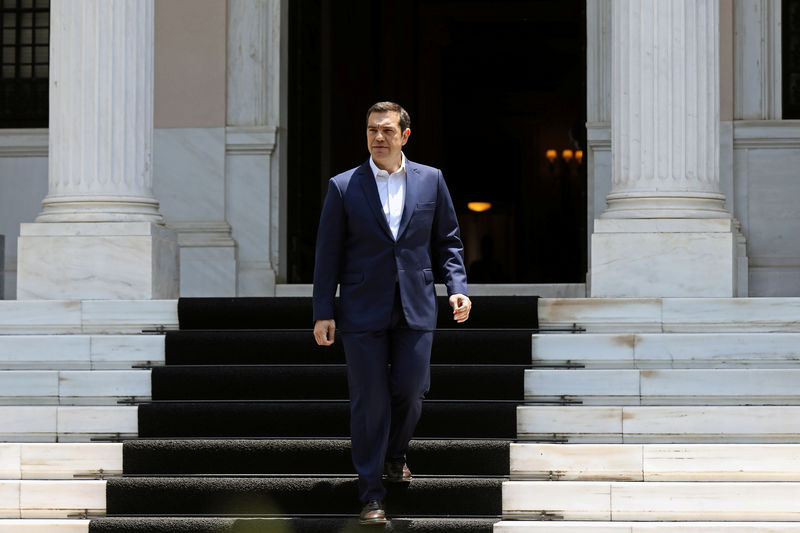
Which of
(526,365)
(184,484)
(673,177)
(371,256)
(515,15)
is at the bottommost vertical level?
(184,484)

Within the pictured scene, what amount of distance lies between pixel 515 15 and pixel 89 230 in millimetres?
13900

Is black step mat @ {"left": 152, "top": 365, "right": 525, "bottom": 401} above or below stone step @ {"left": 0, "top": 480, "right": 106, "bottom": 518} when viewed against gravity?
above

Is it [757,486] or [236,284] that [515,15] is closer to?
[236,284]

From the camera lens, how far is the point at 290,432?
9.08m

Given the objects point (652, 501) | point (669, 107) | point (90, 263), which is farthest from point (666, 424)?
point (90, 263)

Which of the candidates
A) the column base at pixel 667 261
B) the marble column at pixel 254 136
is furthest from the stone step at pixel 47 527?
the marble column at pixel 254 136

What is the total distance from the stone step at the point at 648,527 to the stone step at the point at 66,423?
8.84 feet

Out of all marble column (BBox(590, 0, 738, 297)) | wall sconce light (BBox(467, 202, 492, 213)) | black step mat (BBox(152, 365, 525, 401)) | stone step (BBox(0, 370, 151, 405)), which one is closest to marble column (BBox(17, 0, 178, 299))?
stone step (BBox(0, 370, 151, 405))

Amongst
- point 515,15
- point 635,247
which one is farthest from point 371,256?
point 515,15

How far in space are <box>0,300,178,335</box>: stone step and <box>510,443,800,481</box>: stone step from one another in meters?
3.29

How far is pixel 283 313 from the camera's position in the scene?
1038cm

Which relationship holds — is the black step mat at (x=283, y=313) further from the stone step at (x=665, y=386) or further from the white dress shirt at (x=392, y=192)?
the white dress shirt at (x=392, y=192)

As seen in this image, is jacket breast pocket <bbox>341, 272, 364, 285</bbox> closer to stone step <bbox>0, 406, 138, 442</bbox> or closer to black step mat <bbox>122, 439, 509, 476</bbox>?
black step mat <bbox>122, 439, 509, 476</bbox>

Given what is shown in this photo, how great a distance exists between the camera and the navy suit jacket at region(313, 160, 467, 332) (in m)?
7.60
